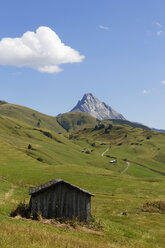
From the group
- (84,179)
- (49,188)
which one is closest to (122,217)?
(49,188)

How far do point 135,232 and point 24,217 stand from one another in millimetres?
13988

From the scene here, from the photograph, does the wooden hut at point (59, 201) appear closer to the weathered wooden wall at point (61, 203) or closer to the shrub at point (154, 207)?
the weathered wooden wall at point (61, 203)

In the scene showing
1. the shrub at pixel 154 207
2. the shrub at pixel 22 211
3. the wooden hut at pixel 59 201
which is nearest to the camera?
the shrub at pixel 22 211

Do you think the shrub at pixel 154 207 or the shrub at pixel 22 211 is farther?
the shrub at pixel 154 207

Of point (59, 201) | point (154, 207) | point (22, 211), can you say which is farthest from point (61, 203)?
point (154, 207)

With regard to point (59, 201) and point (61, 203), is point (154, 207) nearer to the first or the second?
point (61, 203)

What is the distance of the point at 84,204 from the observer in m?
30.4

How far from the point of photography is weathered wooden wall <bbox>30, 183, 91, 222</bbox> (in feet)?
95.7

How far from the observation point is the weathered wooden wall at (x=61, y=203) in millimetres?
29172

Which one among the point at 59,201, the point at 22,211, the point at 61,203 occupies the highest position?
the point at 59,201

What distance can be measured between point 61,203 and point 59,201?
1.11 feet

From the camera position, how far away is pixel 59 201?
2972 cm

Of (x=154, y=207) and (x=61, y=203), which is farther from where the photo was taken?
(x=154, y=207)

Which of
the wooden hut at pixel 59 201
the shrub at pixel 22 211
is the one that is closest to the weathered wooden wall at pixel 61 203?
the wooden hut at pixel 59 201
